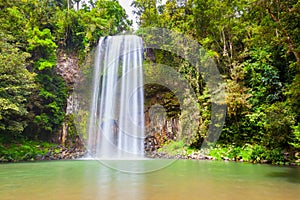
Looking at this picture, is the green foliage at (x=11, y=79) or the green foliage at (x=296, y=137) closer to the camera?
the green foliage at (x=296, y=137)

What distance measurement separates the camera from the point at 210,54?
1181cm

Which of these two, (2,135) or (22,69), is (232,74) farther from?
(2,135)

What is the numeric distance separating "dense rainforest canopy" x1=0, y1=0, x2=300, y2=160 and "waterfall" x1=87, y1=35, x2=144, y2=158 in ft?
5.88

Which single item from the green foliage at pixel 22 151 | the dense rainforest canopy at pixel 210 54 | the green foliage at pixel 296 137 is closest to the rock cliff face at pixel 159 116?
the dense rainforest canopy at pixel 210 54

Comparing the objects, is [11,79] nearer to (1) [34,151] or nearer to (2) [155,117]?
(1) [34,151]

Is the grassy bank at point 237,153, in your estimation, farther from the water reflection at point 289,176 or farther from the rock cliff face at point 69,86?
the rock cliff face at point 69,86

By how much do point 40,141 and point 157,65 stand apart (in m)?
7.76

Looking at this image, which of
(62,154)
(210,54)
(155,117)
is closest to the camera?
(210,54)

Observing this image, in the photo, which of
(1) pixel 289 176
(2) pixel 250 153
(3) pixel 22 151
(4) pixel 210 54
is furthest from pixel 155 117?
(1) pixel 289 176

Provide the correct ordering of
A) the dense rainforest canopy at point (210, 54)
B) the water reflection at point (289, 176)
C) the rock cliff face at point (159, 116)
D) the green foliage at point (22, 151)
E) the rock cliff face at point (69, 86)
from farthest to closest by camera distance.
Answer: the rock cliff face at point (69, 86) → the rock cliff face at point (159, 116) → the green foliage at point (22, 151) → the dense rainforest canopy at point (210, 54) → the water reflection at point (289, 176)

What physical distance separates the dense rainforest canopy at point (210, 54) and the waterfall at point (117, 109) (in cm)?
179

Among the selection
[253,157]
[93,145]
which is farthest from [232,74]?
[93,145]

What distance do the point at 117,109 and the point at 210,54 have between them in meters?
5.93

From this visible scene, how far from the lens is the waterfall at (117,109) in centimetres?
1398
